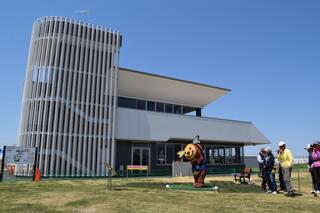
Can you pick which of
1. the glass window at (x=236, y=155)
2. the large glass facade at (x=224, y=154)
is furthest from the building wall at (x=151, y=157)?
the glass window at (x=236, y=155)

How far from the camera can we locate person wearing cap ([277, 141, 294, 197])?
1105cm

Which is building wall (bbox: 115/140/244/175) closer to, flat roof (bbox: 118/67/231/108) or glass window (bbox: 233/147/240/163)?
glass window (bbox: 233/147/240/163)

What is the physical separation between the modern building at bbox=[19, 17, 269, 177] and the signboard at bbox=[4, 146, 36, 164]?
3.07 m

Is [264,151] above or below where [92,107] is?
below

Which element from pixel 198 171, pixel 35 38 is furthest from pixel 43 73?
pixel 198 171

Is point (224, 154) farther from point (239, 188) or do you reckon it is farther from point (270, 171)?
point (270, 171)

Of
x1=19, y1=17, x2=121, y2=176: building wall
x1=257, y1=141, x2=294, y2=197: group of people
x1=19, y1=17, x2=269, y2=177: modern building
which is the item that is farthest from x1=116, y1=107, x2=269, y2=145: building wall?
x1=257, y1=141, x2=294, y2=197: group of people

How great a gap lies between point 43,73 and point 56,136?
482cm

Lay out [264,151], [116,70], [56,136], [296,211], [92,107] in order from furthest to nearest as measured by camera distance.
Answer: [116,70], [92,107], [56,136], [264,151], [296,211]

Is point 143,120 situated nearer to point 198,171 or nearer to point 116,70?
point 116,70

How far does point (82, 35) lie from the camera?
79.5 ft

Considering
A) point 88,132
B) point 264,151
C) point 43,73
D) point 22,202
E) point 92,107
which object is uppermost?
point 43,73

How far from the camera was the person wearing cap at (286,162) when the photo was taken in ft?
36.3

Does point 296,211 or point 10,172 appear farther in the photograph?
point 10,172
